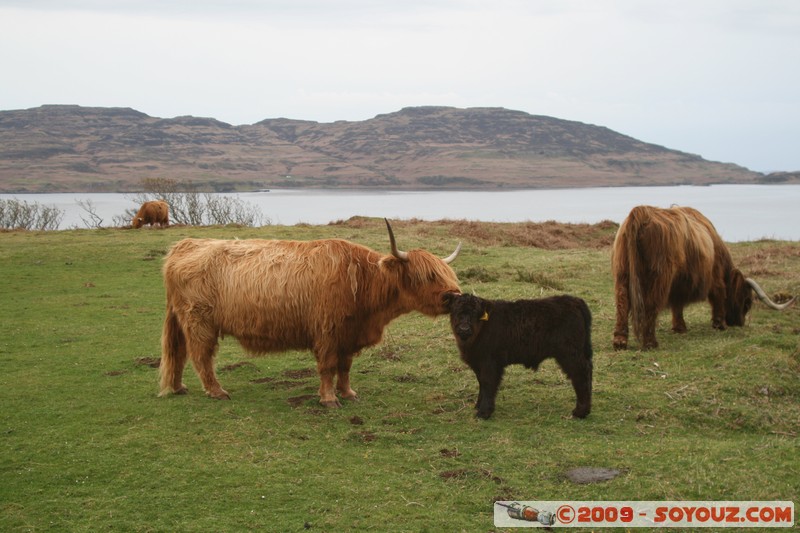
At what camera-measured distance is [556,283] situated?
1323cm

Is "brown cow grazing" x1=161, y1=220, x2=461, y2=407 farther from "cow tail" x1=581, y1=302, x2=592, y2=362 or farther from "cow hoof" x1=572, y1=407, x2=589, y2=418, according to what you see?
"cow hoof" x1=572, y1=407, x2=589, y2=418

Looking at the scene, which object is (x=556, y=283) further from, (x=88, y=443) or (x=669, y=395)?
(x=88, y=443)

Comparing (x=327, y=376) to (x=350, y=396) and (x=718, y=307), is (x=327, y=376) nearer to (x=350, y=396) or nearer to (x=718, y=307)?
(x=350, y=396)

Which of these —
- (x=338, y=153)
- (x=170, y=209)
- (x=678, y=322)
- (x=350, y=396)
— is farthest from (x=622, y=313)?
(x=338, y=153)

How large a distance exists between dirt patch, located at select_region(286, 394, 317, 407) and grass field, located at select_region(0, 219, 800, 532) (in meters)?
0.03

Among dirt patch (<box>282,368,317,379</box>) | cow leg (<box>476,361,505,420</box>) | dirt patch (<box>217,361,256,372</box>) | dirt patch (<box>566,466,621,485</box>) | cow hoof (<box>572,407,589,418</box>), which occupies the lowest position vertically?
dirt patch (<box>217,361,256,372</box>)

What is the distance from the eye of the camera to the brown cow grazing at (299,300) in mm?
7129

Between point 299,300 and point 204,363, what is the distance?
1237 millimetres

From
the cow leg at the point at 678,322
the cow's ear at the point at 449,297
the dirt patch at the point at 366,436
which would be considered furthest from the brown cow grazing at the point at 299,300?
the cow leg at the point at 678,322

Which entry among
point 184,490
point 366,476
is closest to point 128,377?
point 184,490

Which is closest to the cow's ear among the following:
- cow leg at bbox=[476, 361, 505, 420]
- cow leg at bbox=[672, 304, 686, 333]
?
cow leg at bbox=[476, 361, 505, 420]

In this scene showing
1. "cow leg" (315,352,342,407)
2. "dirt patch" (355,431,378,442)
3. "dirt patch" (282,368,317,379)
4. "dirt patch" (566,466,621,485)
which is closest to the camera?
"dirt patch" (566,466,621,485)

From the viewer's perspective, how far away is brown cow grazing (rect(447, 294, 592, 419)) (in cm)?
639

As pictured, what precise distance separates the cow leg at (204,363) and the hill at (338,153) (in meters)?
95.0
